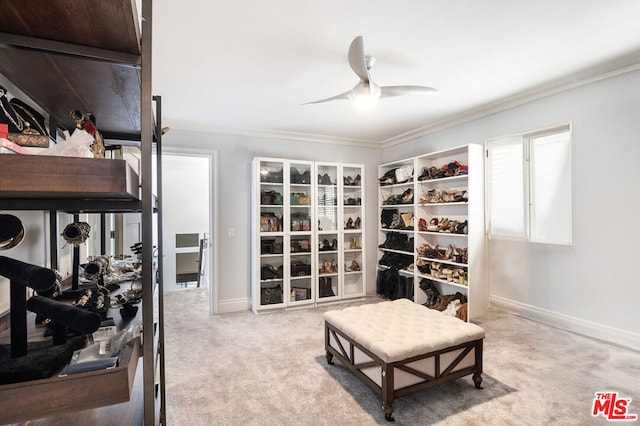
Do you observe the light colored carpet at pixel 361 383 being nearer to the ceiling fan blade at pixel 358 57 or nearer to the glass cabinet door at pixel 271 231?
the glass cabinet door at pixel 271 231

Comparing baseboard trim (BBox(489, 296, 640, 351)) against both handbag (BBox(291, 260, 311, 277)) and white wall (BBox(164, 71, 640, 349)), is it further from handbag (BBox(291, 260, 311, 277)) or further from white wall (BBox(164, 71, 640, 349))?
handbag (BBox(291, 260, 311, 277))

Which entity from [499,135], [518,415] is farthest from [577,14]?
[518,415]

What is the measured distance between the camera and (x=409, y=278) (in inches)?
177

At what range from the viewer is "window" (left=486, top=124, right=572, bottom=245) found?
3.17m

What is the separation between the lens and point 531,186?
345 cm

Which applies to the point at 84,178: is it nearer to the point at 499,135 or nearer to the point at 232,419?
the point at 232,419

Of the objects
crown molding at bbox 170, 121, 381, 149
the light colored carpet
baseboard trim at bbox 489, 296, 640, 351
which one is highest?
crown molding at bbox 170, 121, 381, 149

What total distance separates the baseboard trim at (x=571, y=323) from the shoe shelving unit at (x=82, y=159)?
3718 millimetres

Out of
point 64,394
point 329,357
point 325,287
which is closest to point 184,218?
point 325,287

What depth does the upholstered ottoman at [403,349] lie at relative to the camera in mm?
1977

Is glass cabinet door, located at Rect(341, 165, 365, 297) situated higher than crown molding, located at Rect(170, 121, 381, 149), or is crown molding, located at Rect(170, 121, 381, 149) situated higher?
crown molding, located at Rect(170, 121, 381, 149)

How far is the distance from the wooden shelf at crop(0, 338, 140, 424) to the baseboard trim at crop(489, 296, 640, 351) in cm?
380

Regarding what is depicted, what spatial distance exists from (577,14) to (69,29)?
2669 millimetres

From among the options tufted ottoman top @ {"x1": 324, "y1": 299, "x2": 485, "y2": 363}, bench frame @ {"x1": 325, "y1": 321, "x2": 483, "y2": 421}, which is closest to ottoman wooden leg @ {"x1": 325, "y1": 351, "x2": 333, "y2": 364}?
bench frame @ {"x1": 325, "y1": 321, "x2": 483, "y2": 421}
